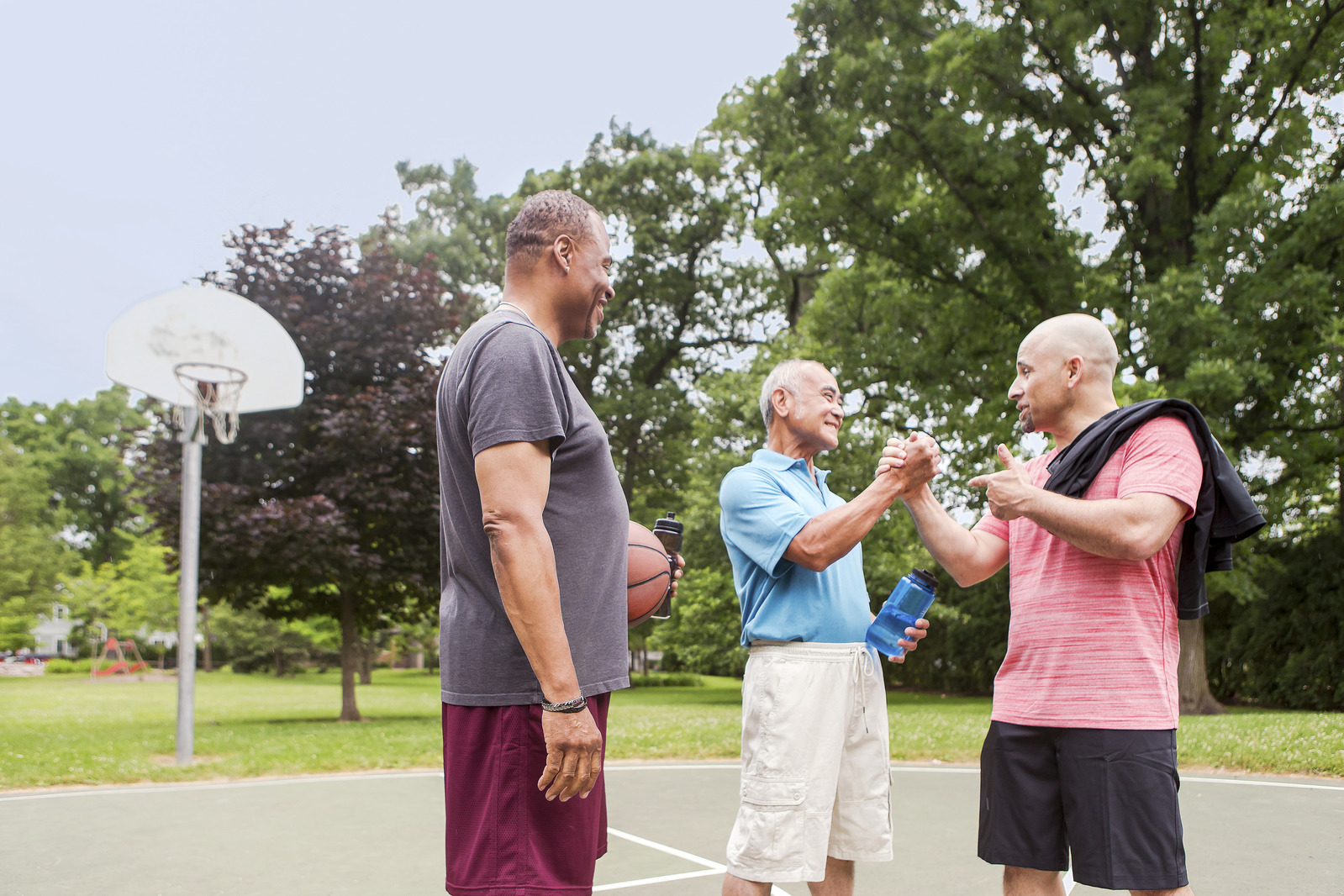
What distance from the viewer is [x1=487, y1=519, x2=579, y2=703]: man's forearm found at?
1936 millimetres

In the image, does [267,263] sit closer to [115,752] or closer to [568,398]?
[115,752]

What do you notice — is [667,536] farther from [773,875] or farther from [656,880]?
[656,880]

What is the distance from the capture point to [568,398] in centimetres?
210

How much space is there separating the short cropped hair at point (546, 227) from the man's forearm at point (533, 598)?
69cm

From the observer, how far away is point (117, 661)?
4059cm

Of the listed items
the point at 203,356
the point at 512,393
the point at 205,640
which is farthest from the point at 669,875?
the point at 205,640

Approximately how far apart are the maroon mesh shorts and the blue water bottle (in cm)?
128

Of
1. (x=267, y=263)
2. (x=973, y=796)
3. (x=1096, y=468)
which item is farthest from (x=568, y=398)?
(x=267, y=263)

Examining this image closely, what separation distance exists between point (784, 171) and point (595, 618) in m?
16.5

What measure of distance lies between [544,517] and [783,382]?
55.3 inches

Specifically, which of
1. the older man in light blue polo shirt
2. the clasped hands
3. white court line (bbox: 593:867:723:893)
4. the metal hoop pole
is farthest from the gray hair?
the metal hoop pole

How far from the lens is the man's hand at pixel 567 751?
6.35 ft

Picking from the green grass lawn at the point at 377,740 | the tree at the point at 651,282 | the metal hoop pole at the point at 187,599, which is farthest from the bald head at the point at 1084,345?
the tree at the point at 651,282

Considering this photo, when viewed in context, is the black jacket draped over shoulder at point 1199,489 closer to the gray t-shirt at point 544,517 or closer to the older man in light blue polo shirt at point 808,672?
the older man in light blue polo shirt at point 808,672
